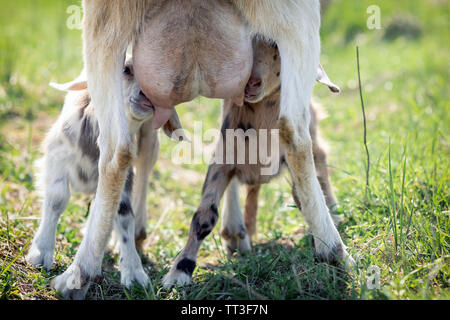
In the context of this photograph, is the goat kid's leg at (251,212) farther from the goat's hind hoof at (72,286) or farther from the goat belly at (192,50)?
the goat's hind hoof at (72,286)

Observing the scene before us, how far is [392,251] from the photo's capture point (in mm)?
3203

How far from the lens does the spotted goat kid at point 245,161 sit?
345 cm

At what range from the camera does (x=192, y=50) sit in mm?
2984

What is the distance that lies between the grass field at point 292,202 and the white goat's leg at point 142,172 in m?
0.22

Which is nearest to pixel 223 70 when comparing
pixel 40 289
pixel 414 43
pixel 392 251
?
pixel 392 251

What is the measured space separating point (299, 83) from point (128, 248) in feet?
5.45

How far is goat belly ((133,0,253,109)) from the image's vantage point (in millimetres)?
2939

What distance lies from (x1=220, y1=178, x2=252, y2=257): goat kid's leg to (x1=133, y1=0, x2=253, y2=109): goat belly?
1450 millimetres

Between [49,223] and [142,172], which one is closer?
[49,223]

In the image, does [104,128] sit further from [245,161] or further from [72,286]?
[245,161]

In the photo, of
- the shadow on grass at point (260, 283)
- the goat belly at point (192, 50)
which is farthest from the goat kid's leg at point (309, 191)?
the goat belly at point (192, 50)

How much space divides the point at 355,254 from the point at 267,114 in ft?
3.93

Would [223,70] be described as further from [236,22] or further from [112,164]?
[112,164]

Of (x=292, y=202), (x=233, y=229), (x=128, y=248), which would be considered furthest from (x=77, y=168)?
(x=292, y=202)
